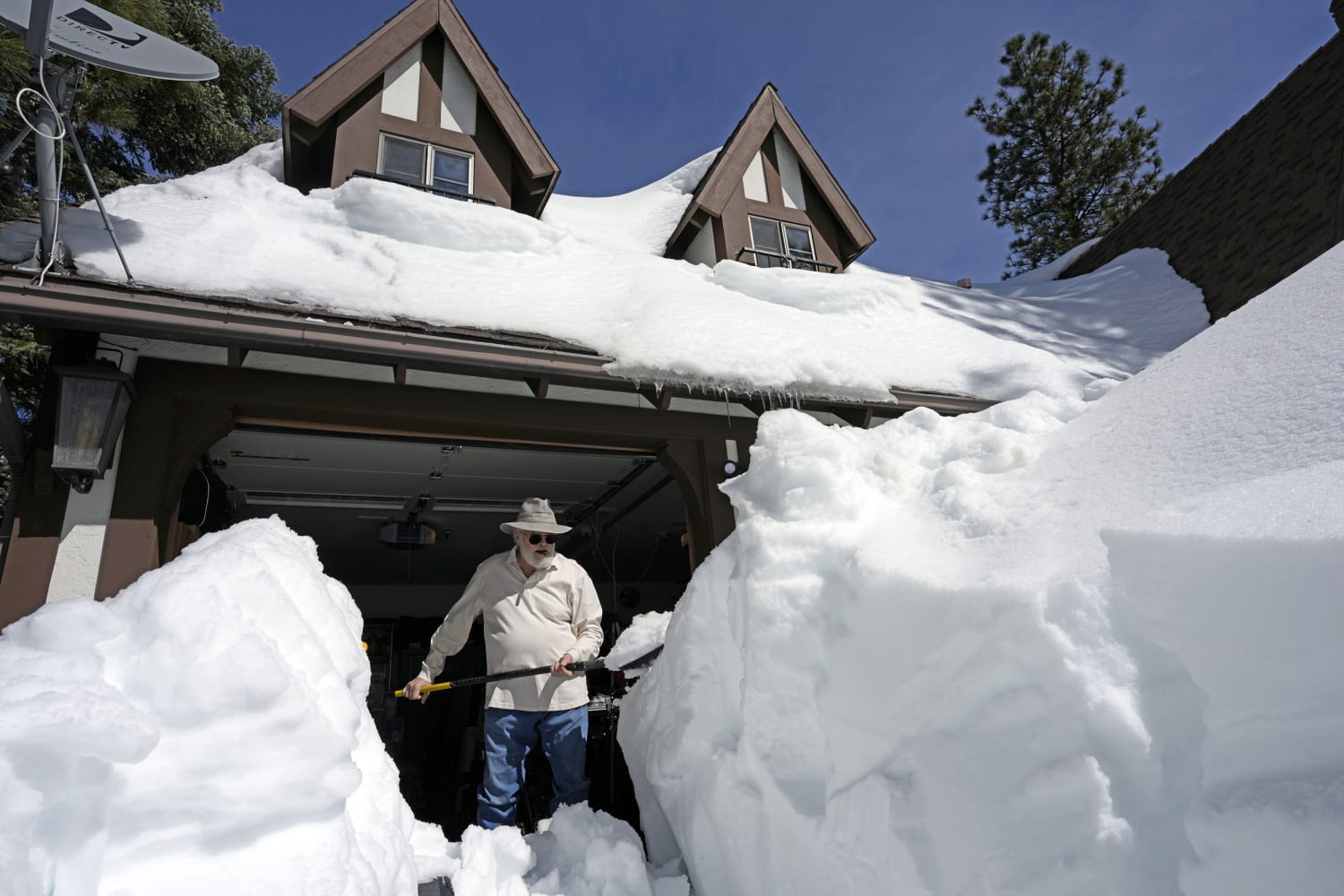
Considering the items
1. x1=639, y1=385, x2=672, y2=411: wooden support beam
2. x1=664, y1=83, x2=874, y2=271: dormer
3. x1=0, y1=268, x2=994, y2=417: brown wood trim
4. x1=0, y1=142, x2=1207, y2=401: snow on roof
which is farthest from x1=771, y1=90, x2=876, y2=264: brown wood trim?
x1=0, y1=268, x2=994, y2=417: brown wood trim

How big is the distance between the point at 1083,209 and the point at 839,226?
45.2 ft

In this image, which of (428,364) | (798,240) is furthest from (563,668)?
(798,240)

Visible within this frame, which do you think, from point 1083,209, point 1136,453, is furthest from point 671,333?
point 1083,209

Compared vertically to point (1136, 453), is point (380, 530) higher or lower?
higher

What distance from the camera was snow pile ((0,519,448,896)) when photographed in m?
1.13

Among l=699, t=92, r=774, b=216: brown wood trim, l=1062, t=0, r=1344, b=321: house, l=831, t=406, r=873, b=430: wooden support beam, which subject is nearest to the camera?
l=831, t=406, r=873, b=430: wooden support beam

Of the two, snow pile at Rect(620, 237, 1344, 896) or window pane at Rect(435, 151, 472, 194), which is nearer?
snow pile at Rect(620, 237, 1344, 896)

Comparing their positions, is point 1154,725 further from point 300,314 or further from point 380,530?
point 380,530

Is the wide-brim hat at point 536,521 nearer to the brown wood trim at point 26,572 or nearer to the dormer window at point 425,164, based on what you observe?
the brown wood trim at point 26,572

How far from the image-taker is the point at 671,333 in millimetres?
4691

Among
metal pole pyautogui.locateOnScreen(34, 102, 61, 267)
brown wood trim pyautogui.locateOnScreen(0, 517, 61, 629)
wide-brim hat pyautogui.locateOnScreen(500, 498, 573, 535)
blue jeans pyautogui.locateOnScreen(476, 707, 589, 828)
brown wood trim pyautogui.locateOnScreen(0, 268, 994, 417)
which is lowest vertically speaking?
blue jeans pyautogui.locateOnScreen(476, 707, 589, 828)

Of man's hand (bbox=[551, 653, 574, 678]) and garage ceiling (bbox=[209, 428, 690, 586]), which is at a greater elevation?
garage ceiling (bbox=[209, 428, 690, 586])

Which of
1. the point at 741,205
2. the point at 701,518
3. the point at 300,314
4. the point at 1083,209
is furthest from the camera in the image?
the point at 1083,209

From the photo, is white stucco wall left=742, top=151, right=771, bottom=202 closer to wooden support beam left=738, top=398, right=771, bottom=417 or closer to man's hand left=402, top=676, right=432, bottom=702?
wooden support beam left=738, top=398, right=771, bottom=417
